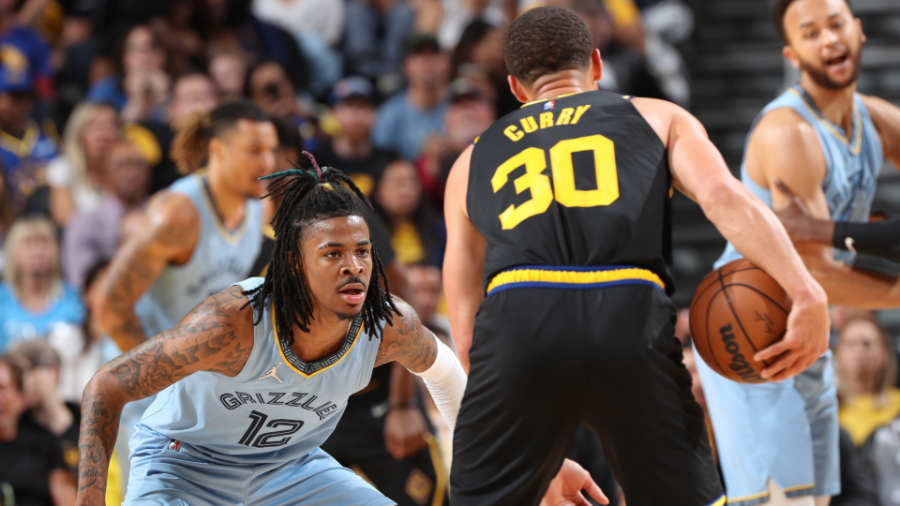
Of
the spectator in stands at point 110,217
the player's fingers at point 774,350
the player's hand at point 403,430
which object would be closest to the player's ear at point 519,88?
the player's fingers at point 774,350

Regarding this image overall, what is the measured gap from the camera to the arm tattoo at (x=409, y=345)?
3.15 m

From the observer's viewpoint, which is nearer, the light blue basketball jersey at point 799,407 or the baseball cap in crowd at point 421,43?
the light blue basketball jersey at point 799,407

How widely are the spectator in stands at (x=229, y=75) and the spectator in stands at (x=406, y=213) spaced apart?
1576mm

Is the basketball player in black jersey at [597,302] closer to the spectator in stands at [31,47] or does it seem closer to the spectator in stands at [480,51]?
the spectator in stands at [480,51]

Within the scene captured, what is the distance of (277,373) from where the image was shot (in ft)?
9.70

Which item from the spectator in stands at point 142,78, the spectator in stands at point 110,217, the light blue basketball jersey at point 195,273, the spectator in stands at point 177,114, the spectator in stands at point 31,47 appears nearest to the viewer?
the light blue basketball jersey at point 195,273

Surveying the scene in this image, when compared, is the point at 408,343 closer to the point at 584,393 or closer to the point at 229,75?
the point at 584,393

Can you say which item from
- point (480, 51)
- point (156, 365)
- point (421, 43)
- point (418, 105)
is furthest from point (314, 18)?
point (156, 365)

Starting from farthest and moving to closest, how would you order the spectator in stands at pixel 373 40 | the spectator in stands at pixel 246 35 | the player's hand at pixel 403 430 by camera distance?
the spectator in stands at pixel 373 40
the spectator in stands at pixel 246 35
the player's hand at pixel 403 430

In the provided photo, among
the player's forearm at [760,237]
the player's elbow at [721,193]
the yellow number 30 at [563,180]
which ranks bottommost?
the player's forearm at [760,237]

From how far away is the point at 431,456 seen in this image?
5.17m

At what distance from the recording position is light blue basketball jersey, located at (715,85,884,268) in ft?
12.8

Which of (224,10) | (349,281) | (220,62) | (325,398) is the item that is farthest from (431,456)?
(224,10)

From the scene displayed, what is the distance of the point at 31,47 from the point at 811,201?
6.83 metres
